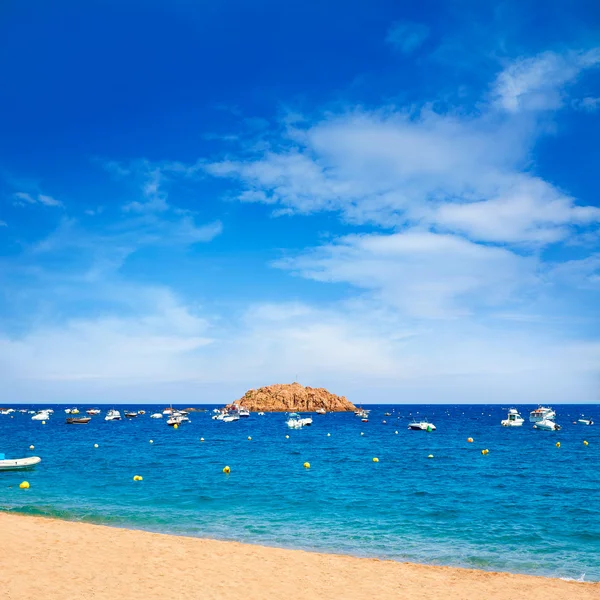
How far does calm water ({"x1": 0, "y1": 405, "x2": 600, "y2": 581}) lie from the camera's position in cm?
2203

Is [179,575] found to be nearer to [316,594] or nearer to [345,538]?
[316,594]

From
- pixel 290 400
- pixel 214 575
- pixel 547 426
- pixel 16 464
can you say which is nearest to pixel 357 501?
pixel 214 575

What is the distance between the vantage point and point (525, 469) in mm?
46312

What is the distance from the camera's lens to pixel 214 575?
53.8 feet

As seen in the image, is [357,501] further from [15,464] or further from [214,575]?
[15,464]

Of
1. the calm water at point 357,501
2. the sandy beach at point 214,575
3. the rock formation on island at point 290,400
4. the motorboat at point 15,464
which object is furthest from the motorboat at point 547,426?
the rock formation on island at point 290,400

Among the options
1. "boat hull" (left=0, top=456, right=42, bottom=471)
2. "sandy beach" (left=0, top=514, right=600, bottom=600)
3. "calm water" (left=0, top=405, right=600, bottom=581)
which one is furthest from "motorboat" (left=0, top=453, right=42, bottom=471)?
"sandy beach" (left=0, top=514, right=600, bottom=600)

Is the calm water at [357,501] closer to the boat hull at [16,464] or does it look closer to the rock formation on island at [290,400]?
the boat hull at [16,464]

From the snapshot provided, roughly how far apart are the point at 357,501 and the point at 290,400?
15568 centimetres

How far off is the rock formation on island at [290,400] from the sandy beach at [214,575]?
162m

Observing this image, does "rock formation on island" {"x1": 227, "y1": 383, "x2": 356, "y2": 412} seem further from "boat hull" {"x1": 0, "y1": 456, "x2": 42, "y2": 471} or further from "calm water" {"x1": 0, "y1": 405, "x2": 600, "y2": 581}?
"boat hull" {"x1": 0, "y1": 456, "x2": 42, "y2": 471}

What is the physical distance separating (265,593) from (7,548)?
956 centimetres

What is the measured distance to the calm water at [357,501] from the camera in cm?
2203

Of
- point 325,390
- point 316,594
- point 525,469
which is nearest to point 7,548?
point 316,594
